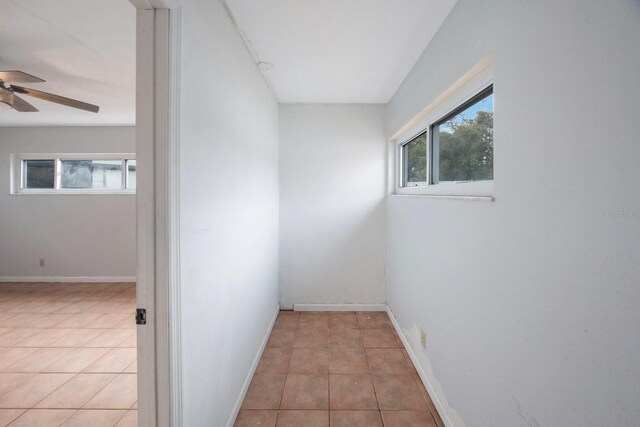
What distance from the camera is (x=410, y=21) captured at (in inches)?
68.7

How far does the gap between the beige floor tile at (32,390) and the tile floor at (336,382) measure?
4.46 ft

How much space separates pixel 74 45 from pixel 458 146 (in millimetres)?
2779

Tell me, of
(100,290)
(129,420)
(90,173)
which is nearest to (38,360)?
(129,420)

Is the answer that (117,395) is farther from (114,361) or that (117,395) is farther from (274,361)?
(274,361)

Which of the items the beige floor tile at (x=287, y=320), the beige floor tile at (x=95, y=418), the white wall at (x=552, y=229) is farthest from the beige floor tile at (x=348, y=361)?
the beige floor tile at (x=95, y=418)

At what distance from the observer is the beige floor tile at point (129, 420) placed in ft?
5.56

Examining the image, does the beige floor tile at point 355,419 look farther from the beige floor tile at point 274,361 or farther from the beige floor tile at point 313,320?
the beige floor tile at point 313,320

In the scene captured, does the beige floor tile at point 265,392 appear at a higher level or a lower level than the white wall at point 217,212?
lower

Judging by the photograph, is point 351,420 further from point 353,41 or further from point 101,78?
point 101,78

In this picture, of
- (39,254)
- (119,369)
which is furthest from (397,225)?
(39,254)

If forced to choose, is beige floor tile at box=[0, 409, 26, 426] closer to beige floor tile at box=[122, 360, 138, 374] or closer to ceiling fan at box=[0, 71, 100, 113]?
beige floor tile at box=[122, 360, 138, 374]

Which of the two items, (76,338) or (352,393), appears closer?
(352,393)

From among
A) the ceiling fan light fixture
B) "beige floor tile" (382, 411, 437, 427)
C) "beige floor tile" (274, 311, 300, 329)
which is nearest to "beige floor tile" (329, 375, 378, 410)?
"beige floor tile" (382, 411, 437, 427)

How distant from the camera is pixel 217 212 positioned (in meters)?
1.49
